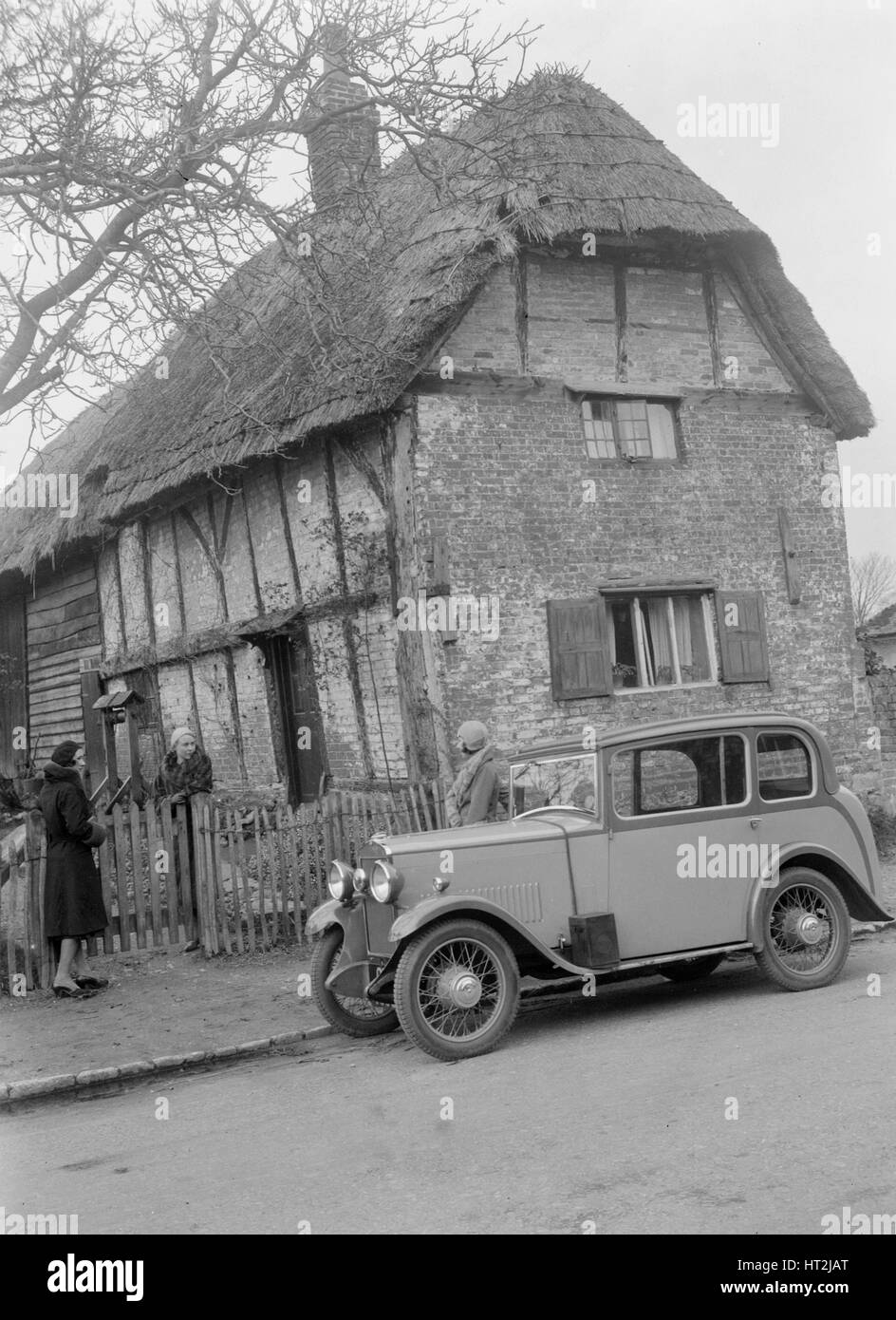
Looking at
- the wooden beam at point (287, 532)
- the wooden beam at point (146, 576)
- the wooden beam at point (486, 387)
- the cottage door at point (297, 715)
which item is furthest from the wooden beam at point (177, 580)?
the wooden beam at point (486, 387)

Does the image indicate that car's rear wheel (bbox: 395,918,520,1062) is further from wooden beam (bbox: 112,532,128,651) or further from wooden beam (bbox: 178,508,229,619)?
wooden beam (bbox: 112,532,128,651)

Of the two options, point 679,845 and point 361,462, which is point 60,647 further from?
point 679,845

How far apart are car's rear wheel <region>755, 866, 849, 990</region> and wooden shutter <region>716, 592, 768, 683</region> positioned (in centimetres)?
555

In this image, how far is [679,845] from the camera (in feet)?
23.1

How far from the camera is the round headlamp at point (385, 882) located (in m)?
6.48

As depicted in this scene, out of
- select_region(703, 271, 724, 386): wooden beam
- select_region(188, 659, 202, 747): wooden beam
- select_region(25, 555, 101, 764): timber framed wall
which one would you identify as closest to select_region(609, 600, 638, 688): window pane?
select_region(703, 271, 724, 386): wooden beam

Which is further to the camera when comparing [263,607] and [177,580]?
[177,580]

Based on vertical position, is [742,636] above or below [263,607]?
below

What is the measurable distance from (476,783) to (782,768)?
6.58ft

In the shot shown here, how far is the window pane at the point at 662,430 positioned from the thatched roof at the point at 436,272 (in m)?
1.67

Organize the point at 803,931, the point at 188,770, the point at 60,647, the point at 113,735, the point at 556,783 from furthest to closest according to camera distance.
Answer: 1. the point at 60,647
2. the point at 113,735
3. the point at 188,770
4. the point at 556,783
5. the point at 803,931

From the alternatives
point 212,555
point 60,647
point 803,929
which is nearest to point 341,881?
point 803,929

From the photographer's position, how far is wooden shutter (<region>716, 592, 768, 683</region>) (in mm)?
12766
